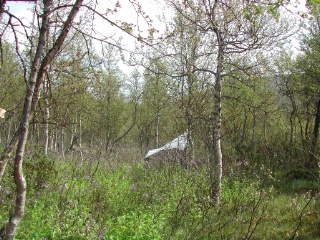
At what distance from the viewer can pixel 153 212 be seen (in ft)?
20.4

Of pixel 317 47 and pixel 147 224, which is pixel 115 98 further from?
pixel 147 224

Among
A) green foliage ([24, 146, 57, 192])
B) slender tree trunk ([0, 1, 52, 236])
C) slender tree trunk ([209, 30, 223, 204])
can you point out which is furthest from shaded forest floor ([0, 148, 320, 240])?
slender tree trunk ([0, 1, 52, 236])

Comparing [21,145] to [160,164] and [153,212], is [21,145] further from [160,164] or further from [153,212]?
[160,164]

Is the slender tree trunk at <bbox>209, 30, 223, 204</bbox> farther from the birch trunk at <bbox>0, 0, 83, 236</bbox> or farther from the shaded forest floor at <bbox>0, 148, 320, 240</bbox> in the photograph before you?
the birch trunk at <bbox>0, 0, 83, 236</bbox>

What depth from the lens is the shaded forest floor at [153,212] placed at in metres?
4.87

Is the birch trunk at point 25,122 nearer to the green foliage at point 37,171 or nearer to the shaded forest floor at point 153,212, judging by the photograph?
the shaded forest floor at point 153,212

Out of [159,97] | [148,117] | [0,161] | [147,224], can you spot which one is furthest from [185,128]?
[148,117]

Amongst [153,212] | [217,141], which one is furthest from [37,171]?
[217,141]

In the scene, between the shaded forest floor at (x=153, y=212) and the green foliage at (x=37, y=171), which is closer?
the shaded forest floor at (x=153, y=212)

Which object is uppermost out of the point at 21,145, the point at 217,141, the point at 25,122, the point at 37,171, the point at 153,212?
the point at 25,122

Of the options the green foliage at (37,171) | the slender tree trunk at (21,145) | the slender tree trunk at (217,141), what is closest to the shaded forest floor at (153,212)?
the green foliage at (37,171)

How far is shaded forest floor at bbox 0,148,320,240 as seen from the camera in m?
4.87

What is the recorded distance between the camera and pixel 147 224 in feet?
17.0

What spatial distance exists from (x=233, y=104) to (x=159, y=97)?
9.24m
